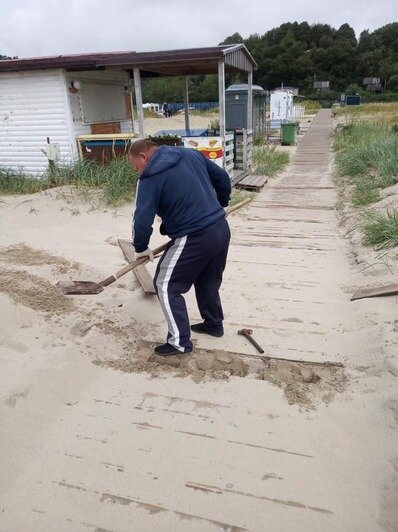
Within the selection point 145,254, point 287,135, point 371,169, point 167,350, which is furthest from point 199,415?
point 287,135

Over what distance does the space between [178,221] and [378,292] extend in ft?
6.83

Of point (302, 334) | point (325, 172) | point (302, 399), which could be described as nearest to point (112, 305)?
point (302, 334)

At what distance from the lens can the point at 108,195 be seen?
775 centimetres

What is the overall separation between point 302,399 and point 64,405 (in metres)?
1.56

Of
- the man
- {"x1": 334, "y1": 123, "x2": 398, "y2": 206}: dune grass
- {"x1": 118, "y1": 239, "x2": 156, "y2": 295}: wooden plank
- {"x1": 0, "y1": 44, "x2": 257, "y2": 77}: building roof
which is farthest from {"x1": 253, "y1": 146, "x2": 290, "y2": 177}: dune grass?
the man

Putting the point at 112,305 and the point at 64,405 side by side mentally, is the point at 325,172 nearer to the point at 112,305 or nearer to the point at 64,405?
the point at 112,305

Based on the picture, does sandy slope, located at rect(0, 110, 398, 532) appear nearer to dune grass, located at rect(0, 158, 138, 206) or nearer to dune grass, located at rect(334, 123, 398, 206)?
dune grass, located at rect(0, 158, 138, 206)

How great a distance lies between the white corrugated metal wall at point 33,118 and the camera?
926 cm

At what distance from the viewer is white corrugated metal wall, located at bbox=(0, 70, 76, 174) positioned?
30.4ft

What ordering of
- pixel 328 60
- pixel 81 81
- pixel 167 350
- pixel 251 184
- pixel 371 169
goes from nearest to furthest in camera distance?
1. pixel 167 350
2. pixel 81 81
3. pixel 251 184
4. pixel 371 169
5. pixel 328 60

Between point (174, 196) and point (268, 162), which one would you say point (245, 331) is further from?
point (268, 162)

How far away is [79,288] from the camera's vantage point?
4023 millimetres

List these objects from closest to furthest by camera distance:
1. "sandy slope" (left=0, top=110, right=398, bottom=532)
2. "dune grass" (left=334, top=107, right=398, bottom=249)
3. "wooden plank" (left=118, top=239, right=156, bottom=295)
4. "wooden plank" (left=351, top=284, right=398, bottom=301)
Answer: "sandy slope" (left=0, top=110, right=398, bottom=532), "wooden plank" (left=351, top=284, right=398, bottom=301), "wooden plank" (left=118, top=239, right=156, bottom=295), "dune grass" (left=334, top=107, right=398, bottom=249)

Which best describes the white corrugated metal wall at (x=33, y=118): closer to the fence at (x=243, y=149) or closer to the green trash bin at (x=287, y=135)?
the fence at (x=243, y=149)
